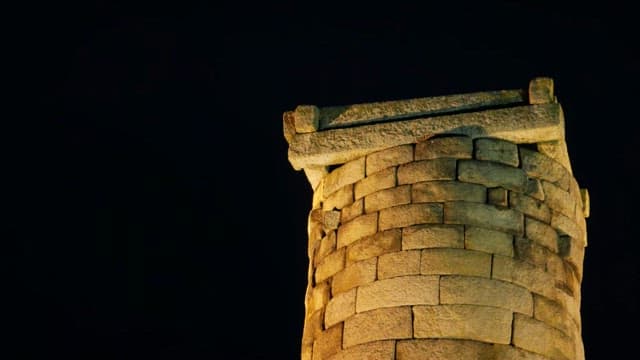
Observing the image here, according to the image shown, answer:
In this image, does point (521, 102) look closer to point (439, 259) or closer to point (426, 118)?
point (426, 118)

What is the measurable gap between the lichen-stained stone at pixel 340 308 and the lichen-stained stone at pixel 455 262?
0.69m

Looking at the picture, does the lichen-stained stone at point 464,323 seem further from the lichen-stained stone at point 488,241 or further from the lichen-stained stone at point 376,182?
the lichen-stained stone at point 376,182

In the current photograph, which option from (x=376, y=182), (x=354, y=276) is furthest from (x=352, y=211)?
(x=354, y=276)

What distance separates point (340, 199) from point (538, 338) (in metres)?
2.22

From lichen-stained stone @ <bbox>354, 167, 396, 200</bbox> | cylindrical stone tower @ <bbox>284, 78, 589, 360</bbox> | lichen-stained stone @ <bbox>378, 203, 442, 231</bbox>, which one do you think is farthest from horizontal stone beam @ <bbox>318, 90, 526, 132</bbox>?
lichen-stained stone @ <bbox>378, 203, 442, 231</bbox>

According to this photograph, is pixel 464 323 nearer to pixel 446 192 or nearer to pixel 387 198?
pixel 446 192

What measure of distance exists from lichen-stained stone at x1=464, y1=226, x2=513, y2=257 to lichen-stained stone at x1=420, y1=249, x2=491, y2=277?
62 mm

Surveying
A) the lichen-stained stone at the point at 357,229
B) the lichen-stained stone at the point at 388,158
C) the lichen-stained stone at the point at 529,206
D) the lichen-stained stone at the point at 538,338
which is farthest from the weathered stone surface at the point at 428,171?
the lichen-stained stone at the point at 538,338

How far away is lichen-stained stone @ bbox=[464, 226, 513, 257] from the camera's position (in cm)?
798

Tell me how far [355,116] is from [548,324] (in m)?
2.62

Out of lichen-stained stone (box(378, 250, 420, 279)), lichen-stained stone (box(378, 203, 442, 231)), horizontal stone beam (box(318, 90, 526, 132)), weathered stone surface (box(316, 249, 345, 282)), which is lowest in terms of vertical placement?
lichen-stained stone (box(378, 250, 420, 279))

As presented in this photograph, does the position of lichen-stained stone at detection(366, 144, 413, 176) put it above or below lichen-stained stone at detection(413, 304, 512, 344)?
above

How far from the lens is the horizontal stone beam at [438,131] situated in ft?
28.1

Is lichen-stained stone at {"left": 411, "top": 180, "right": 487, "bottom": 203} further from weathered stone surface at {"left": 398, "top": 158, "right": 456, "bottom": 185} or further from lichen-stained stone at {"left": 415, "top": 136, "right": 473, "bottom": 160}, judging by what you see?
lichen-stained stone at {"left": 415, "top": 136, "right": 473, "bottom": 160}
